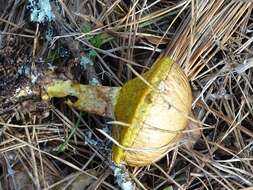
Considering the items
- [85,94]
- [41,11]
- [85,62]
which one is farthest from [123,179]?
[41,11]

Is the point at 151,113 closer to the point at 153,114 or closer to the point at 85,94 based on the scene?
the point at 153,114

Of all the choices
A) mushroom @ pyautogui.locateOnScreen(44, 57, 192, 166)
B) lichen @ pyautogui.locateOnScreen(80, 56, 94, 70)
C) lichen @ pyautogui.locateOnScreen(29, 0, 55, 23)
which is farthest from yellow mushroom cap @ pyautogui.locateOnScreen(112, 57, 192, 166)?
lichen @ pyautogui.locateOnScreen(29, 0, 55, 23)

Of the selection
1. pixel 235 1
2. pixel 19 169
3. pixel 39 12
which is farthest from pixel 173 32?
pixel 19 169

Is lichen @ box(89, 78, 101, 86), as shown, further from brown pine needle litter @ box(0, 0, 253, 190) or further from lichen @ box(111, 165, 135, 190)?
lichen @ box(111, 165, 135, 190)

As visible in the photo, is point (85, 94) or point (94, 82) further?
point (94, 82)

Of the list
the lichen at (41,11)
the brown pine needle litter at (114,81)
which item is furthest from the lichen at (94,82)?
the lichen at (41,11)
